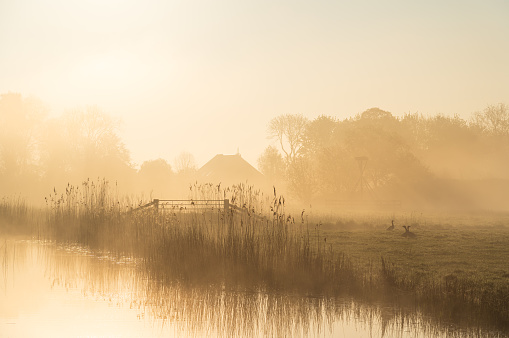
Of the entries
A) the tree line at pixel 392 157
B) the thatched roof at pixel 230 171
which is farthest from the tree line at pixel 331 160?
the thatched roof at pixel 230 171

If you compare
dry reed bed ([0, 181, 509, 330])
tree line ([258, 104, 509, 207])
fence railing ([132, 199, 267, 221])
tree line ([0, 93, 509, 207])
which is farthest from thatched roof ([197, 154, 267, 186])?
dry reed bed ([0, 181, 509, 330])

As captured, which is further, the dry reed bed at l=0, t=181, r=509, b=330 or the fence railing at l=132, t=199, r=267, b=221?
the fence railing at l=132, t=199, r=267, b=221

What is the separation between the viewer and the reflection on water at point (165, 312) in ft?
27.8

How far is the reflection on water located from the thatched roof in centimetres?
6167

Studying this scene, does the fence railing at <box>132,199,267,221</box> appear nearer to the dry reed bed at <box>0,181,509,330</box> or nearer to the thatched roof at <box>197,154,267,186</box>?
the dry reed bed at <box>0,181,509,330</box>

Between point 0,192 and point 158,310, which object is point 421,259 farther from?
point 0,192

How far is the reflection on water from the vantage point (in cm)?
846

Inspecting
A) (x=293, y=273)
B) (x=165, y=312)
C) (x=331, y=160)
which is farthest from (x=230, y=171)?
(x=165, y=312)

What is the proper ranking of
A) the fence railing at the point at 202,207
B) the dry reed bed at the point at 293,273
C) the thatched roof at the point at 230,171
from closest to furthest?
the dry reed bed at the point at 293,273
the fence railing at the point at 202,207
the thatched roof at the point at 230,171

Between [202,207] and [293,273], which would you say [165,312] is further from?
[202,207]

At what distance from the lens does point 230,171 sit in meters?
78.5

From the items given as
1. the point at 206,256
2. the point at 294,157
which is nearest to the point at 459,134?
the point at 294,157

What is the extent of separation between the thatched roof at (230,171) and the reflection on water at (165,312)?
6167cm

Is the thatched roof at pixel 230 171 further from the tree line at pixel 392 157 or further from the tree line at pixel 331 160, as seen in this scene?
the tree line at pixel 331 160
